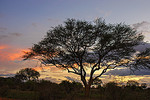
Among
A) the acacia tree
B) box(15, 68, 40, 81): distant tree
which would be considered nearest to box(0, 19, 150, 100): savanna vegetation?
the acacia tree

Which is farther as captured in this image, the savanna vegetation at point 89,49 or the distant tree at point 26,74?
the distant tree at point 26,74

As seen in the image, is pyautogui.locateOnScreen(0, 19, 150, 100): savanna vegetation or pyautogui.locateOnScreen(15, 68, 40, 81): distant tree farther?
pyautogui.locateOnScreen(15, 68, 40, 81): distant tree

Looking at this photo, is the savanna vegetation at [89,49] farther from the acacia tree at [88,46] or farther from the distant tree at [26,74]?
the distant tree at [26,74]

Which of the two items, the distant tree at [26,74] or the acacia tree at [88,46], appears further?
the distant tree at [26,74]

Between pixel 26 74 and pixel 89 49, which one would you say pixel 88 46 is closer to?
pixel 89 49

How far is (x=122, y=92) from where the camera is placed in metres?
16.6

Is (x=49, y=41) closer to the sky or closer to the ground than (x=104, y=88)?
closer to the sky

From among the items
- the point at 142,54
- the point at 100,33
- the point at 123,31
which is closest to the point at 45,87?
the point at 100,33

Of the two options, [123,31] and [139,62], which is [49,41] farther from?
[139,62]

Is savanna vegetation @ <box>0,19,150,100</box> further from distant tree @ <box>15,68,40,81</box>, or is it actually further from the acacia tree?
distant tree @ <box>15,68,40,81</box>

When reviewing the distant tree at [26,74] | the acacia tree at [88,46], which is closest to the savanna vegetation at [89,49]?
the acacia tree at [88,46]

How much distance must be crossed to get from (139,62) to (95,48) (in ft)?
22.6

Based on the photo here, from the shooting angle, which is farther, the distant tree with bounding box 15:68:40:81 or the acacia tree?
the distant tree with bounding box 15:68:40:81

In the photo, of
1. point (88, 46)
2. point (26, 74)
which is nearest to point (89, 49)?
point (88, 46)
